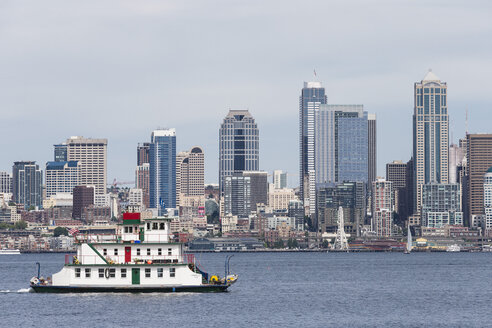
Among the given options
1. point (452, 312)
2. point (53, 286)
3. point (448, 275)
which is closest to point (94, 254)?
point (53, 286)

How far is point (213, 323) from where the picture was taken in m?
83.5

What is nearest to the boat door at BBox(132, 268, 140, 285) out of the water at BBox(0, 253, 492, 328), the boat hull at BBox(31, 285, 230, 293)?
the boat hull at BBox(31, 285, 230, 293)

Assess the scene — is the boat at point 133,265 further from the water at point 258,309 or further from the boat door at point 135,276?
the water at point 258,309

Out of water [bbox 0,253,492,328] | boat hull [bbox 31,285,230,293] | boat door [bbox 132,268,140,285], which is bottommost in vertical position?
water [bbox 0,253,492,328]

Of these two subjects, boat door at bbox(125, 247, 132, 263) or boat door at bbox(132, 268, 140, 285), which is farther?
boat door at bbox(125, 247, 132, 263)

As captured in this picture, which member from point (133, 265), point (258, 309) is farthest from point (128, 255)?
point (258, 309)

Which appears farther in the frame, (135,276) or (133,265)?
(135,276)

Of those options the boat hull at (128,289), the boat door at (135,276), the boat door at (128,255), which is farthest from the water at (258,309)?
the boat door at (128,255)

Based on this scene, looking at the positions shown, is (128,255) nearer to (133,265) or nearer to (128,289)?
(133,265)

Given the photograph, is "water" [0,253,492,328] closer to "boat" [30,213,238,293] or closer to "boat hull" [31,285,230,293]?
"boat hull" [31,285,230,293]

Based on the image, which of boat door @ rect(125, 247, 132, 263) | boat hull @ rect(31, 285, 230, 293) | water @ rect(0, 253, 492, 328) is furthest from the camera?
boat door @ rect(125, 247, 132, 263)

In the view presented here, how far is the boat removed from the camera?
3782 inches

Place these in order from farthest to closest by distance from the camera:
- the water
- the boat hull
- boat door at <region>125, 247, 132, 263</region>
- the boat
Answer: boat door at <region>125, 247, 132, 263</region>
the boat
the boat hull
the water

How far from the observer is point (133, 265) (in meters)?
95.8
